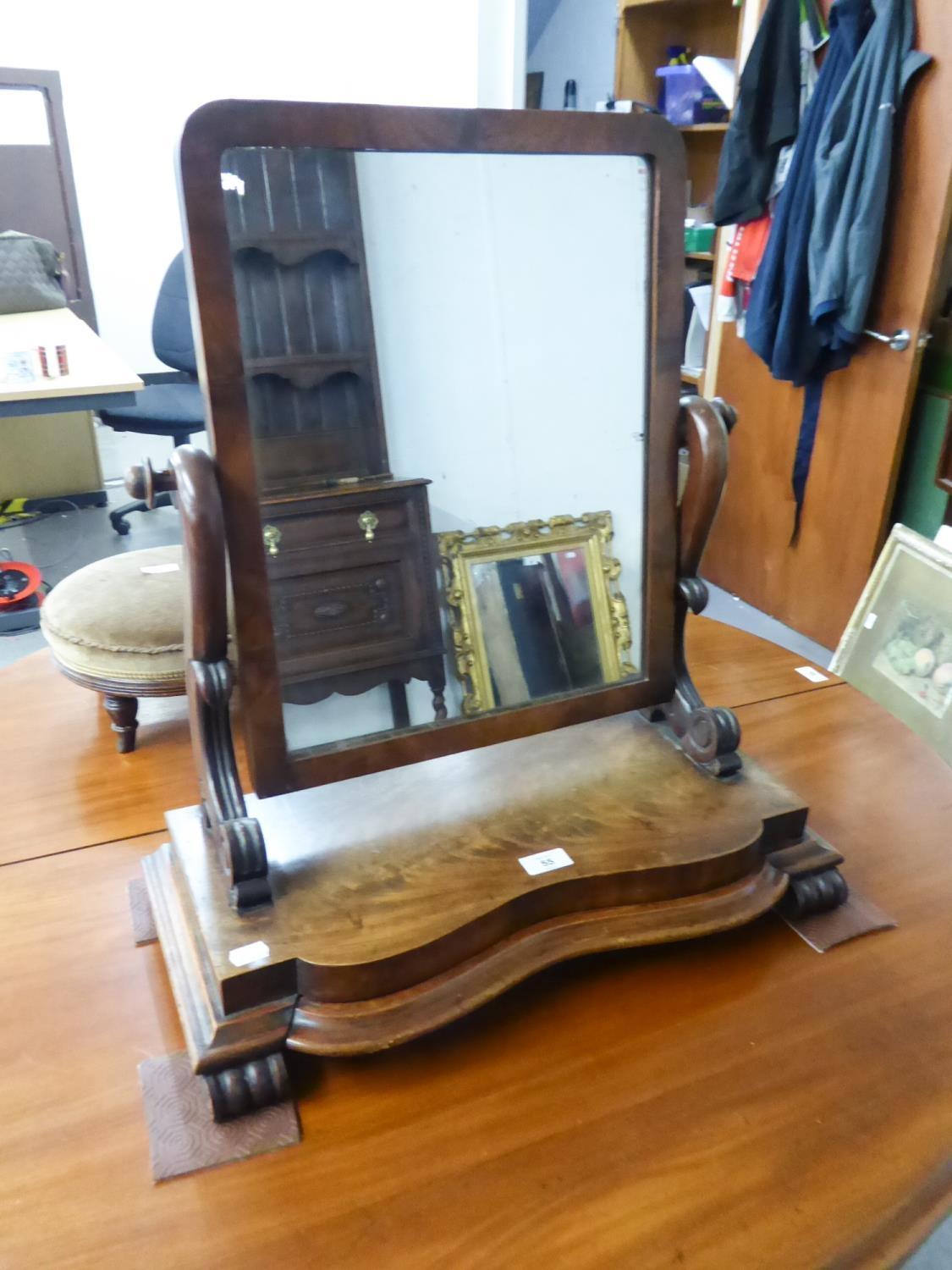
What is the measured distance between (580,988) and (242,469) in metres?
0.48

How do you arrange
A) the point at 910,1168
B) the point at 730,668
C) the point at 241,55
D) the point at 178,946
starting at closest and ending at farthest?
the point at 910,1168, the point at 178,946, the point at 730,668, the point at 241,55

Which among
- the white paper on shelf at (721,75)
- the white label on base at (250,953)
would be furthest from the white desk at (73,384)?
the white label on base at (250,953)

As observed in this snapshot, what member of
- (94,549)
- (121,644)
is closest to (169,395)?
(94,549)

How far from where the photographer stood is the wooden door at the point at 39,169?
3.88 m

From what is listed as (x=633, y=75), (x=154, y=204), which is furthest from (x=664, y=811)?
(x=154, y=204)

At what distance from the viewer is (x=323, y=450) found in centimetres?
73

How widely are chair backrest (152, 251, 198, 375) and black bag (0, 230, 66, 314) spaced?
1.78ft

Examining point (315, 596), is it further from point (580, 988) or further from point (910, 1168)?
point (910, 1168)

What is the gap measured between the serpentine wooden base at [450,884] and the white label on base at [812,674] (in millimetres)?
369

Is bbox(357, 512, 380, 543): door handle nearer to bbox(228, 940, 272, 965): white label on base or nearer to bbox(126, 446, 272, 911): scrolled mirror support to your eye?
bbox(126, 446, 272, 911): scrolled mirror support

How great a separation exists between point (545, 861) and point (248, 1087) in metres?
0.27

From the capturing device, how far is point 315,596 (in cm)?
77

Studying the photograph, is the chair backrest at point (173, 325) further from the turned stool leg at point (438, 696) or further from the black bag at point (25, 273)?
the turned stool leg at point (438, 696)

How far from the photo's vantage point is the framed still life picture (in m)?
1.61
